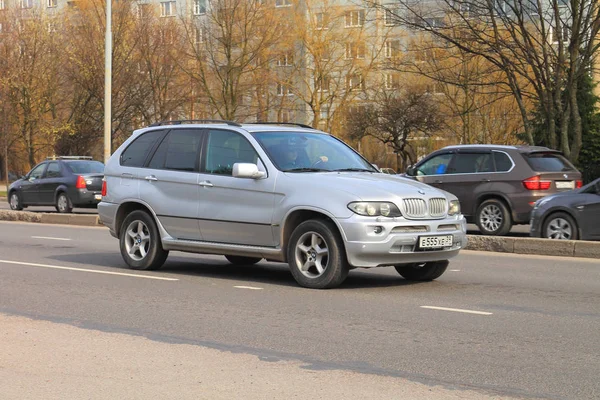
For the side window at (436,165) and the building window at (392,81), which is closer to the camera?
the side window at (436,165)

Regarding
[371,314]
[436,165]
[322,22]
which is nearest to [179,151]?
[371,314]

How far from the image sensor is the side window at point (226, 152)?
11.3m

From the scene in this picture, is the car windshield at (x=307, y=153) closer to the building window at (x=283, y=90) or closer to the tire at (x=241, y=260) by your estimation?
the tire at (x=241, y=260)

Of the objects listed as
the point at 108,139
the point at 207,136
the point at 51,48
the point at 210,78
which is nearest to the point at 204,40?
the point at 210,78

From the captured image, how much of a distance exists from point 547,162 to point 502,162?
33.3 inches

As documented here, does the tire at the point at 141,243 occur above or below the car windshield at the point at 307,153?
below

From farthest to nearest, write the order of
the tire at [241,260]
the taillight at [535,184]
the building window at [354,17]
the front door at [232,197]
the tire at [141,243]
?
the building window at [354,17]
the taillight at [535,184]
the tire at [241,260]
the tire at [141,243]
the front door at [232,197]

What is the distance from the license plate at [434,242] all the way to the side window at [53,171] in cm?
1979

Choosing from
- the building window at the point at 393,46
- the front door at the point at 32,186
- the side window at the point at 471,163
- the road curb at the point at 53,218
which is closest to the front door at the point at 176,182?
the side window at the point at 471,163

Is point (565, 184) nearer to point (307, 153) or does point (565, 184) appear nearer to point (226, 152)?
point (307, 153)

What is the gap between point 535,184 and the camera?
18391 mm

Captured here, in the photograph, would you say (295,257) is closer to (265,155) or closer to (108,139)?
(265,155)

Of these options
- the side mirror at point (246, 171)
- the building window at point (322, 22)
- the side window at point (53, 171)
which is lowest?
the side window at point (53, 171)

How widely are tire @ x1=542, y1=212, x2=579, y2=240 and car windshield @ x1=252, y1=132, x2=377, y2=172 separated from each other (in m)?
5.72
